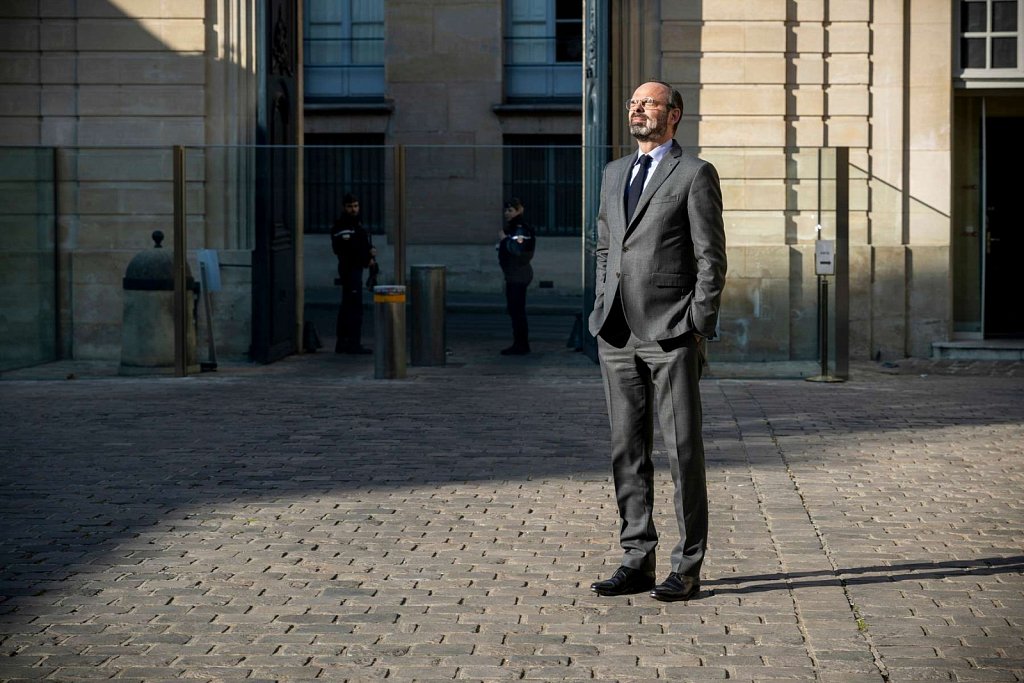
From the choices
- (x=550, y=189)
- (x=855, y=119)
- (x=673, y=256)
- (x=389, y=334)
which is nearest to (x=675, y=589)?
(x=673, y=256)

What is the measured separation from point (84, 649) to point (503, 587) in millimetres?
1656

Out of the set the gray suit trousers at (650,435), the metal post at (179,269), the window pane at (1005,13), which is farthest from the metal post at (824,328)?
the gray suit trousers at (650,435)

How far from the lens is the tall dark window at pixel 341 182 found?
15969 millimetres

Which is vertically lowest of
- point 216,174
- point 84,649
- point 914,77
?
point 84,649

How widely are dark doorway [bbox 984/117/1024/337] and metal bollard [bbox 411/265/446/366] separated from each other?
243 inches

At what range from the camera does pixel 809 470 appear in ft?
29.6

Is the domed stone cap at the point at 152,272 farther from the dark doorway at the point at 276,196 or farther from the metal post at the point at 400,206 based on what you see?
the metal post at the point at 400,206

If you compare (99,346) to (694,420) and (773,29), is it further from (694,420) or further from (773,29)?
(694,420)

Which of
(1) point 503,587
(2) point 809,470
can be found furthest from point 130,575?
(2) point 809,470

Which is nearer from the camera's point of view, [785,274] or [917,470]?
[917,470]

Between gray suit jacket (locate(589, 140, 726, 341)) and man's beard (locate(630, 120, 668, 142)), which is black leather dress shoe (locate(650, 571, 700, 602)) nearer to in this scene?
gray suit jacket (locate(589, 140, 726, 341))

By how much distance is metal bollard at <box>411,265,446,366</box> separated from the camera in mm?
15094

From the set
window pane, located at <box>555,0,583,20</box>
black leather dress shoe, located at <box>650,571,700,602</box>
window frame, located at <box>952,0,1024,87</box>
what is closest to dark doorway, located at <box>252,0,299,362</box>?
window frame, located at <box>952,0,1024,87</box>

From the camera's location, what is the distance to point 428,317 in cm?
1509
